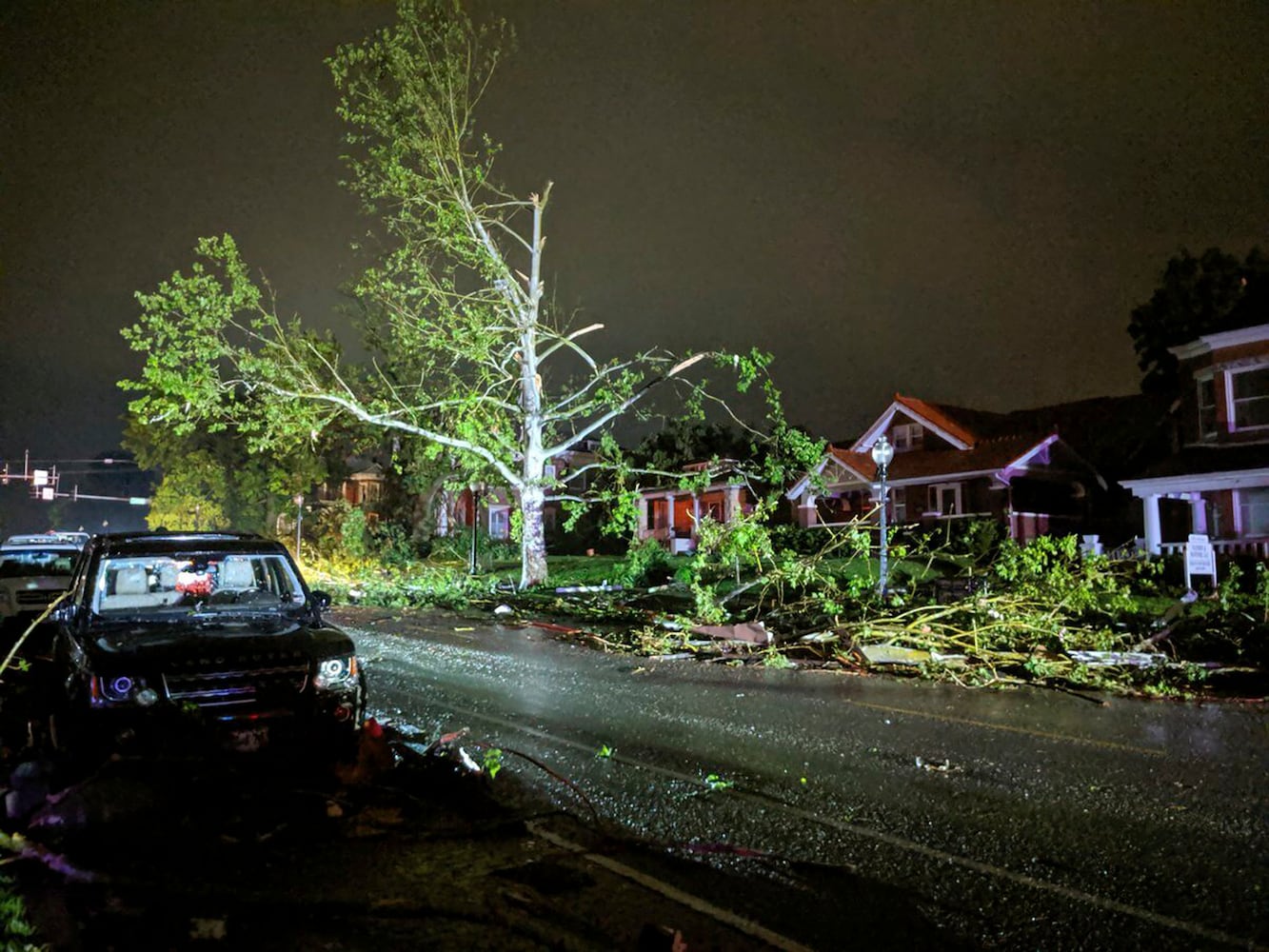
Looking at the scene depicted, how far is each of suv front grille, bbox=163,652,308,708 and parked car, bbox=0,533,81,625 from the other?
917 cm

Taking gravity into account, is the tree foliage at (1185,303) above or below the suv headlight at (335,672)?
above

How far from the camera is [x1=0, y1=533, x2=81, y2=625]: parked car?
539 inches

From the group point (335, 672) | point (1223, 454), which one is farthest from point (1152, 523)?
point (335, 672)

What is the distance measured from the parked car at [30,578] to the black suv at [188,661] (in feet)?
24.1

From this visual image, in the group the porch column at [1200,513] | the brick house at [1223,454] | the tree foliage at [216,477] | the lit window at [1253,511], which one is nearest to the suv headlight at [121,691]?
the brick house at [1223,454]

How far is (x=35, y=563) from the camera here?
47.9 ft

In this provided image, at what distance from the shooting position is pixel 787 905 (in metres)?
4.30

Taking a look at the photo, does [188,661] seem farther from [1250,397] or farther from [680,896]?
[1250,397]

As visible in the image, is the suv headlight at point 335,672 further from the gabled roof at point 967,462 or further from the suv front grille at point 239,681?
the gabled roof at point 967,462

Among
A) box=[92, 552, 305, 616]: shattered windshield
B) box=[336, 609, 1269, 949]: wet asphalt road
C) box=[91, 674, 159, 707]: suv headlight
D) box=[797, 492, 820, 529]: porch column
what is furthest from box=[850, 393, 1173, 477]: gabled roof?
box=[91, 674, 159, 707]: suv headlight

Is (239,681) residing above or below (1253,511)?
below

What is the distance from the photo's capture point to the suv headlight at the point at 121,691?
5477 millimetres

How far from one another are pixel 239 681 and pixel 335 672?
2.00 ft

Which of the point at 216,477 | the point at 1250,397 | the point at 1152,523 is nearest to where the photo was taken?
the point at 1250,397
